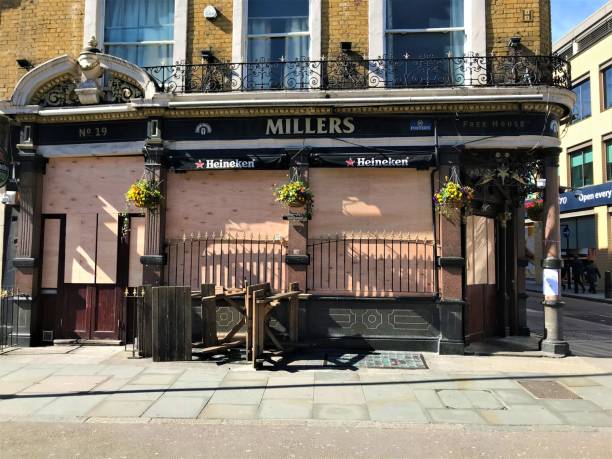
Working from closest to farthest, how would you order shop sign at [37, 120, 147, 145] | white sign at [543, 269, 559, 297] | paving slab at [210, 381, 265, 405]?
paving slab at [210, 381, 265, 405] < white sign at [543, 269, 559, 297] < shop sign at [37, 120, 147, 145]

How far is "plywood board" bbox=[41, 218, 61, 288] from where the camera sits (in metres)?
10.0

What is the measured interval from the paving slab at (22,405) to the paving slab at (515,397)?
5857mm

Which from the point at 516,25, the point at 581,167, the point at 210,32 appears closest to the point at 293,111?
the point at 210,32

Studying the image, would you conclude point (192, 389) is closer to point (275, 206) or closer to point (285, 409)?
point (285, 409)

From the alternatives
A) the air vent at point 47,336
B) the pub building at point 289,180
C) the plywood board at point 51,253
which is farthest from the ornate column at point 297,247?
the air vent at point 47,336

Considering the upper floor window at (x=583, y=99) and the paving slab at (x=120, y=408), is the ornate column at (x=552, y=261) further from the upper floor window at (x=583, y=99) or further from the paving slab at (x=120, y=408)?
the upper floor window at (x=583, y=99)

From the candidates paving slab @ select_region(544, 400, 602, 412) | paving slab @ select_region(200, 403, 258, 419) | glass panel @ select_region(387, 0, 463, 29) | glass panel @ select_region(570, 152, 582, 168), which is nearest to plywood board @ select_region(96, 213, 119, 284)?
paving slab @ select_region(200, 403, 258, 419)

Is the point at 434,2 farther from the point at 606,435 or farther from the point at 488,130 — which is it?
the point at 606,435

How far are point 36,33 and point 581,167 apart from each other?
27191 mm

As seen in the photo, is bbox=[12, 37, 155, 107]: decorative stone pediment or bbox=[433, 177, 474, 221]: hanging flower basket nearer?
bbox=[433, 177, 474, 221]: hanging flower basket

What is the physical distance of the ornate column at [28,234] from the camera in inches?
380

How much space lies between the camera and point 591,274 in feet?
79.6

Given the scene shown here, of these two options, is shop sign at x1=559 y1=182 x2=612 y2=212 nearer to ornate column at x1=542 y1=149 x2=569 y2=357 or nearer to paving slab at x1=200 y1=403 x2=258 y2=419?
ornate column at x1=542 y1=149 x2=569 y2=357

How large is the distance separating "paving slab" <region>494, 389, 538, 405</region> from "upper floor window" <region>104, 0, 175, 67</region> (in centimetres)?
877
